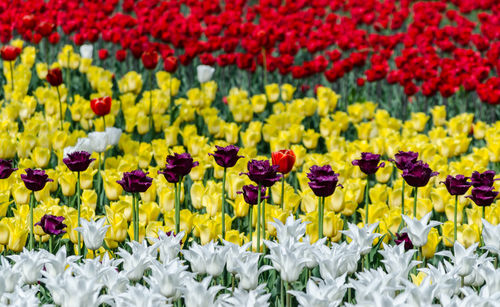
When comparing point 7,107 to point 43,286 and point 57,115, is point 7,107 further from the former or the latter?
point 43,286

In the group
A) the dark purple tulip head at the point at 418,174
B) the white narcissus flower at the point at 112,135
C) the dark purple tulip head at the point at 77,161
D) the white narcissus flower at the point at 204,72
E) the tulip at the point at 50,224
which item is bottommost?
the white narcissus flower at the point at 204,72

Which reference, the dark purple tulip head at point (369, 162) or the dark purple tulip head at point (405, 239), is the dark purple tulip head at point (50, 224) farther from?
the dark purple tulip head at point (405, 239)

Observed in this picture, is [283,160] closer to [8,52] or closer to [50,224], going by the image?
[50,224]

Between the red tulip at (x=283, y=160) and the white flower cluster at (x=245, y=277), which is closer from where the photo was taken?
the white flower cluster at (x=245, y=277)

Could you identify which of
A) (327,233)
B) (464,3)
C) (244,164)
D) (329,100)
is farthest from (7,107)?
(464,3)

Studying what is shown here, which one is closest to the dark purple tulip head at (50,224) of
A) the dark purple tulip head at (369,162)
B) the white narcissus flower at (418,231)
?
the dark purple tulip head at (369,162)

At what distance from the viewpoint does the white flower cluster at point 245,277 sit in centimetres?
286

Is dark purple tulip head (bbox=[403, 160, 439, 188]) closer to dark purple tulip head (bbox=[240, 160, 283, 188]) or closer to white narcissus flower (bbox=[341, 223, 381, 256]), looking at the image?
white narcissus flower (bbox=[341, 223, 381, 256])

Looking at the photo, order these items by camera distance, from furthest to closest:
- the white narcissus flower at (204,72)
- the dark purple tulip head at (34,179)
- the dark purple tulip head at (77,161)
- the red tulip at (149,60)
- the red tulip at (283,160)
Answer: the white narcissus flower at (204,72) → the red tulip at (149,60) → the red tulip at (283,160) → the dark purple tulip head at (77,161) → the dark purple tulip head at (34,179)

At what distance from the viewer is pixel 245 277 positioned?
10.5ft

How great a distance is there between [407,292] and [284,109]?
4.50 m

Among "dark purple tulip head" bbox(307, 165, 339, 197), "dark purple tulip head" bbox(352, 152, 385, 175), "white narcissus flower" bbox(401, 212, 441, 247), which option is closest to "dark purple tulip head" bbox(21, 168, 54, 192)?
"dark purple tulip head" bbox(307, 165, 339, 197)

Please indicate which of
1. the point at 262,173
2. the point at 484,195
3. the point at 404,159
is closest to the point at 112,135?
the point at 262,173

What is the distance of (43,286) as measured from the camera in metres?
3.76
